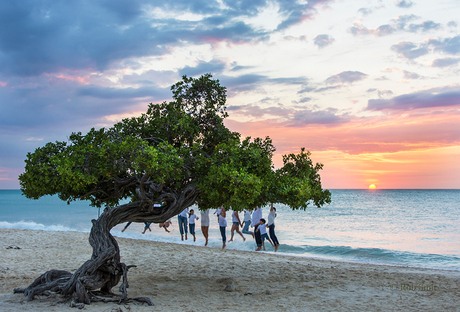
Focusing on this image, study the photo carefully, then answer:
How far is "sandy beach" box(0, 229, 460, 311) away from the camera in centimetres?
738

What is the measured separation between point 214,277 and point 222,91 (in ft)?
17.0

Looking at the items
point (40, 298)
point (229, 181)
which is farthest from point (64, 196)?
point (229, 181)

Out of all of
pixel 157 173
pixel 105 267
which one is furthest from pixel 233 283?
pixel 157 173

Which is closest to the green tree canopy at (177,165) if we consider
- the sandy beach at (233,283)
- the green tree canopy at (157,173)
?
the green tree canopy at (157,173)

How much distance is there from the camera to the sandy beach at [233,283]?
7.38 metres

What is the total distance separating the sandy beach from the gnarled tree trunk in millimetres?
245

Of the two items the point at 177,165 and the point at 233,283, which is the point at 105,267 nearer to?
the point at 177,165

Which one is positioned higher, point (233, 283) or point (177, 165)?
point (177, 165)

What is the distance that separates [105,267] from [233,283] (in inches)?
128

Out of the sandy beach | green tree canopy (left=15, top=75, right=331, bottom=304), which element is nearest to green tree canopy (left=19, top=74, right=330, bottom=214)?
green tree canopy (left=15, top=75, right=331, bottom=304)

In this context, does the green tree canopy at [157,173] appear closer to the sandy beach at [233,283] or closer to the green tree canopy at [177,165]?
the green tree canopy at [177,165]

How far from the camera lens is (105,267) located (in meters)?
7.25

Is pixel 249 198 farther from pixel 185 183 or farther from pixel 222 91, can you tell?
pixel 222 91

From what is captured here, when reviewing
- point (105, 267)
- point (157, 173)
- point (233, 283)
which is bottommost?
point (233, 283)
